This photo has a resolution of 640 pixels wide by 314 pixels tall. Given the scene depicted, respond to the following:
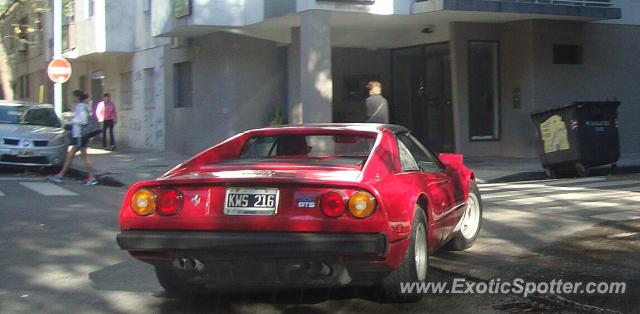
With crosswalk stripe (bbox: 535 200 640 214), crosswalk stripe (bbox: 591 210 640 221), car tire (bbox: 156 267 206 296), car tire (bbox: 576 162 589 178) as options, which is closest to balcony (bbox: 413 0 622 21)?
car tire (bbox: 576 162 589 178)

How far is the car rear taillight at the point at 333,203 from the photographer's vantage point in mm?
5031

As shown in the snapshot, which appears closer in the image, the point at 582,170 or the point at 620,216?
the point at 620,216

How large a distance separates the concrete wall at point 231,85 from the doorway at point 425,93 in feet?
10.7

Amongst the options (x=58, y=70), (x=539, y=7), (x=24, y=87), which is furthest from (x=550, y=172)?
(x=24, y=87)

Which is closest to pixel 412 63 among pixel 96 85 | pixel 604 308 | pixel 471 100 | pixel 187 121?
pixel 471 100

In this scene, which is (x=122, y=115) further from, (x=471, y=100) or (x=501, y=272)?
(x=501, y=272)

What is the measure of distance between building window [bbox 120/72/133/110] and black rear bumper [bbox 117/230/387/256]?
2060 cm

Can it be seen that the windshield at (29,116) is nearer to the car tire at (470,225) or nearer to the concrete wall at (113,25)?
the concrete wall at (113,25)

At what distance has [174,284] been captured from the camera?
591cm

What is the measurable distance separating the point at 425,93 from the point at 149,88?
8.48 metres

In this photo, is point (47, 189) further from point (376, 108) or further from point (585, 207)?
point (585, 207)

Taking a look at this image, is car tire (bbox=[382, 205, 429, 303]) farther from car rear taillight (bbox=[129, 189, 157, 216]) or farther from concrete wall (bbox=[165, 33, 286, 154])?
concrete wall (bbox=[165, 33, 286, 154])

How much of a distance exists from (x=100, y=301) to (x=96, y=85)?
24.1m

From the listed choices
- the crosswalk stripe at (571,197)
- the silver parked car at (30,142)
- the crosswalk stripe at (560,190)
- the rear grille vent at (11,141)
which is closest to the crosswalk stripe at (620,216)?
the crosswalk stripe at (571,197)
